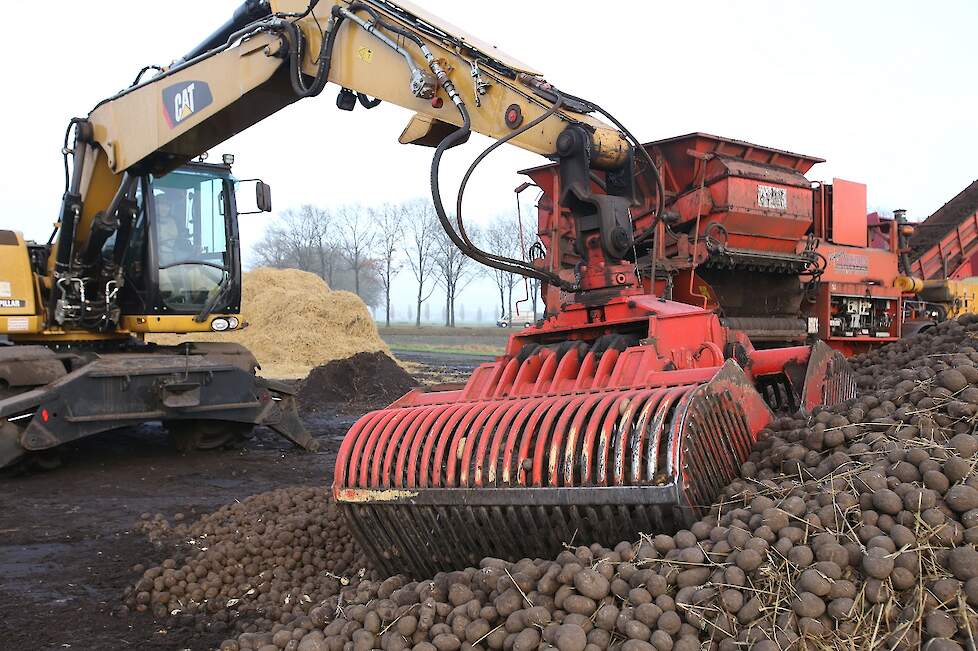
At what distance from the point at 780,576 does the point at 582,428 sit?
119 cm

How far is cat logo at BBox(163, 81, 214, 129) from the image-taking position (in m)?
6.50

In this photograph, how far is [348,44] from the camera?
217 inches

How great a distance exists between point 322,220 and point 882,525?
4446cm

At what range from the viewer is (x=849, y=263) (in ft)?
31.4

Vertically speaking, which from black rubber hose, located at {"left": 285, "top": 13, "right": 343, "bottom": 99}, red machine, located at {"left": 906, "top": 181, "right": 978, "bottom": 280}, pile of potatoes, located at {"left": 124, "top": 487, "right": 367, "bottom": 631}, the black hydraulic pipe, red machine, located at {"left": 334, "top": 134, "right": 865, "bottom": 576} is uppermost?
the black hydraulic pipe

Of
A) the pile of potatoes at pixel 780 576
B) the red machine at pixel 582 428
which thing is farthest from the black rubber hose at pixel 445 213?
the pile of potatoes at pixel 780 576

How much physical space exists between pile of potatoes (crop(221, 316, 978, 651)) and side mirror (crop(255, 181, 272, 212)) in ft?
17.8

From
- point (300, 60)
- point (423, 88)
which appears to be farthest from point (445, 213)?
point (300, 60)

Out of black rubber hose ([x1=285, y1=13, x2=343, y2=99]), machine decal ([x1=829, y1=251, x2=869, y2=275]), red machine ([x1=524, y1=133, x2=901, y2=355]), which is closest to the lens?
black rubber hose ([x1=285, y1=13, x2=343, y2=99])

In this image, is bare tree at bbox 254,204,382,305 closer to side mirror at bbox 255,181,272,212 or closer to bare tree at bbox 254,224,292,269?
bare tree at bbox 254,224,292,269

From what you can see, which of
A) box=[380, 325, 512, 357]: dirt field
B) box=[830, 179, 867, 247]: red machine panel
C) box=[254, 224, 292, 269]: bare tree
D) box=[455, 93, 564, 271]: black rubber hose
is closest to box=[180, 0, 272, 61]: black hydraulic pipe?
box=[455, 93, 564, 271]: black rubber hose

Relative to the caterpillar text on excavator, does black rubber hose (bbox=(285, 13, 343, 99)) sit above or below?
above

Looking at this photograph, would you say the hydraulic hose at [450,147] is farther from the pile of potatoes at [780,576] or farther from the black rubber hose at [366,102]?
the pile of potatoes at [780,576]

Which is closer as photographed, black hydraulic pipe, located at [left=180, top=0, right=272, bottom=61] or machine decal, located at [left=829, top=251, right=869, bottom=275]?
black hydraulic pipe, located at [left=180, top=0, right=272, bottom=61]
